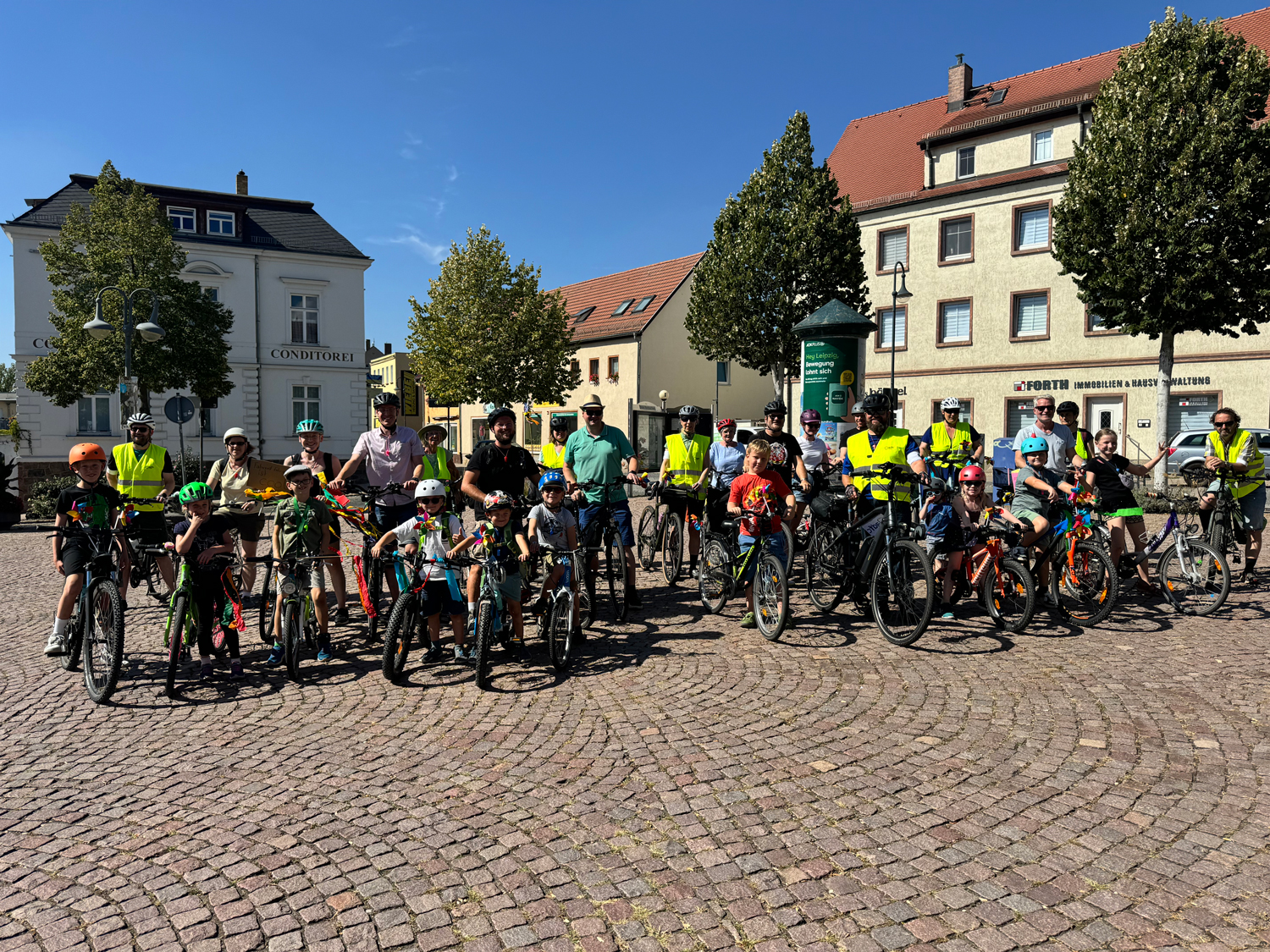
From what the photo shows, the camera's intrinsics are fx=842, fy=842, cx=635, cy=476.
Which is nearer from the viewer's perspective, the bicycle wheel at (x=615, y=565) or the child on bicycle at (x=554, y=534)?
the child on bicycle at (x=554, y=534)

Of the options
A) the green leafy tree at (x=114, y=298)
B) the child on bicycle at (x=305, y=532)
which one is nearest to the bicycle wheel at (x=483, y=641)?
the child on bicycle at (x=305, y=532)

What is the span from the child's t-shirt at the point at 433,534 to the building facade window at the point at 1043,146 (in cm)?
3096

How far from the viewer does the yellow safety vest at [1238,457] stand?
851cm

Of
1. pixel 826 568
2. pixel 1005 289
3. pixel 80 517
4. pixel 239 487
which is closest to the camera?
pixel 80 517

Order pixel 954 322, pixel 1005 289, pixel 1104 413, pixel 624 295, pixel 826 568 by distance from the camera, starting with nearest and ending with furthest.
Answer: pixel 826 568, pixel 1104 413, pixel 1005 289, pixel 954 322, pixel 624 295

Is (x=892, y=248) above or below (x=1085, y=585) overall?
above

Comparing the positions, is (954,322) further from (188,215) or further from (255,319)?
(188,215)

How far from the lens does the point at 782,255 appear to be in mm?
26281

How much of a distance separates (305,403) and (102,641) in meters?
32.1

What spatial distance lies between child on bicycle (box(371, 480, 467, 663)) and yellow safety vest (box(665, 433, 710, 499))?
10.5 ft

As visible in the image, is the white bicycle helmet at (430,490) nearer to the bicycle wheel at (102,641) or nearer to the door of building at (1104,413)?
the bicycle wheel at (102,641)

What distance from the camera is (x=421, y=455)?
25.8ft

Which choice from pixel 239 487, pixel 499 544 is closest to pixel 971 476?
pixel 499 544

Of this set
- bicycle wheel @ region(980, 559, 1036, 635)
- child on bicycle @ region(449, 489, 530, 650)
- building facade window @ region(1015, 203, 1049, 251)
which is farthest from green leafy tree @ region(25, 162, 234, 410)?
building facade window @ region(1015, 203, 1049, 251)
